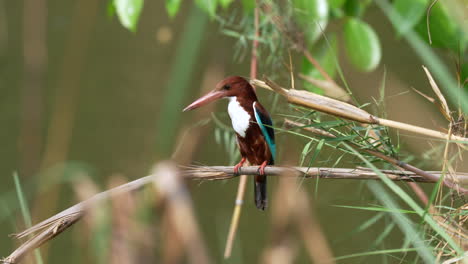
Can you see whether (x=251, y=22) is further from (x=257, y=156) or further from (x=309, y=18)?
(x=257, y=156)

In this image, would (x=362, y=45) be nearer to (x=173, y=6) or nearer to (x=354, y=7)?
(x=354, y=7)

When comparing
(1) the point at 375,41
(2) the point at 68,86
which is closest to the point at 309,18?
(1) the point at 375,41

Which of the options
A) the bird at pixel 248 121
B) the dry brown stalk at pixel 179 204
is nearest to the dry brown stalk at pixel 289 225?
the dry brown stalk at pixel 179 204

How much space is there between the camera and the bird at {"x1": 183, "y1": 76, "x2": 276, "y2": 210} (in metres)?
1.25

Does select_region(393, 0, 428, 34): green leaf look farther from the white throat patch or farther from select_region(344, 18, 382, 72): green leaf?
the white throat patch

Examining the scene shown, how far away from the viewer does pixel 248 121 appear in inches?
49.4

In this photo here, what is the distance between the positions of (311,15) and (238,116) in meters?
0.22

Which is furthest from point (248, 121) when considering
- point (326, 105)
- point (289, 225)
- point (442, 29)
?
point (289, 225)

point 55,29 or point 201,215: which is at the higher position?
point 55,29

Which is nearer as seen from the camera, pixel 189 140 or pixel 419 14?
pixel 189 140

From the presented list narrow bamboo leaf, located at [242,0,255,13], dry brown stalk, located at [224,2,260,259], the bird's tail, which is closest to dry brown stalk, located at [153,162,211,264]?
dry brown stalk, located at [224,2,260,259]

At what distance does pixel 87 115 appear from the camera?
2.90 m

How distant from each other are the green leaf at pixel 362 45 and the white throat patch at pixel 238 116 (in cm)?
24

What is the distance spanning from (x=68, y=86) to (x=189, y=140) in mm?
347
